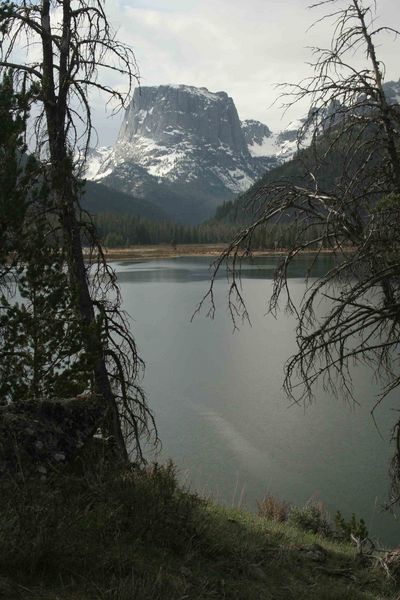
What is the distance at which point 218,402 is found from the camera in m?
21.2

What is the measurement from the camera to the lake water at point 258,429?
514 inches

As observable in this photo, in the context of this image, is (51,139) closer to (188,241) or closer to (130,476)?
(130,476)

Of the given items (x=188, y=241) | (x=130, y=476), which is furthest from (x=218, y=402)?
(x=188, y=241)

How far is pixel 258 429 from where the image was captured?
58.5 feet

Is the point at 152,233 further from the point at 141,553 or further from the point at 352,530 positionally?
the point at 141,553

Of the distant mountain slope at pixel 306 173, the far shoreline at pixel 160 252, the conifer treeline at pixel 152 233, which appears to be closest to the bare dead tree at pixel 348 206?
the distant mountain slope at pixel 306 173

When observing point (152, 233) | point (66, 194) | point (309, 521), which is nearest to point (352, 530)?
point (309, 521)

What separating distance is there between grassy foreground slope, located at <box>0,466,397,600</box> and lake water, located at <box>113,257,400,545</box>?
2.05 meters

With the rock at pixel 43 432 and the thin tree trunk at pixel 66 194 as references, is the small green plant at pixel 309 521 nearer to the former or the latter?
the thin tree trunk at pixel 66 194

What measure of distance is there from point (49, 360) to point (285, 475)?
9223 millimetres

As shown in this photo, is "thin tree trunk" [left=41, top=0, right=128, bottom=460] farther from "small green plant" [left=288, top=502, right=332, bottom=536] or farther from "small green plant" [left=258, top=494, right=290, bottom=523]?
"small green plant" [left=258, top=494, right=290, bottom=523]

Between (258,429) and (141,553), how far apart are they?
13.9 meters

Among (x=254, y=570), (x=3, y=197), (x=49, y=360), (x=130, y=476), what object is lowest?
(x=254, y=570)

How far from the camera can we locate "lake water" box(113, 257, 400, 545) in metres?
13.0
